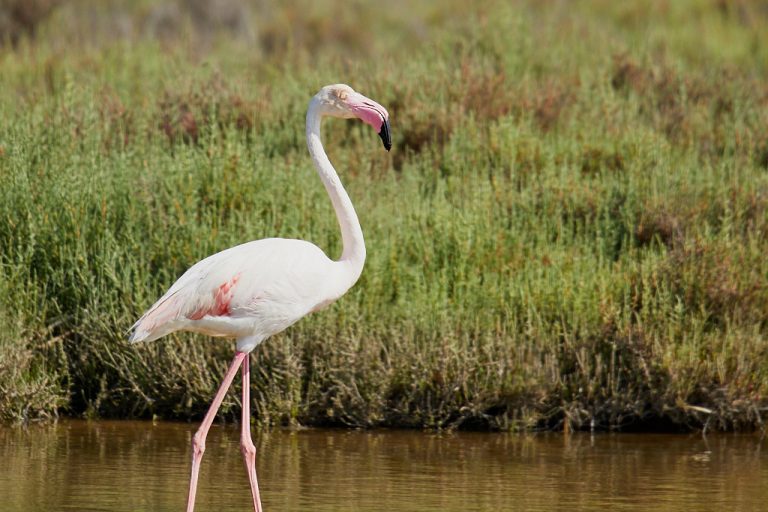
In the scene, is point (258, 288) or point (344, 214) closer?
point (258, 288)

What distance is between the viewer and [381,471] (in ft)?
21.4

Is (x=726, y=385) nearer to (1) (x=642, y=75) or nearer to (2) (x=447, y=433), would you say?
(2) (x=447, y=433)

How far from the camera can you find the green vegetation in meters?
7.40

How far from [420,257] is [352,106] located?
244cm

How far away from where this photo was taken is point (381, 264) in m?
7.98

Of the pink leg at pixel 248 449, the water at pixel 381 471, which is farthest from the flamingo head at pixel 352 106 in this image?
the water at pixel 381 471

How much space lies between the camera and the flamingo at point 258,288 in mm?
5793

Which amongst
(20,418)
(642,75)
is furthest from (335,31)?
(20,418)

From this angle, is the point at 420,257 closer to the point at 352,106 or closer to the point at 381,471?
the point at 381,471

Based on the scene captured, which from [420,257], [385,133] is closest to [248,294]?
[385,133]

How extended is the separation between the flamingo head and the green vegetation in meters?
1.80

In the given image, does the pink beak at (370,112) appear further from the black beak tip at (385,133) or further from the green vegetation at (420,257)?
the green vegetation at (420,257)

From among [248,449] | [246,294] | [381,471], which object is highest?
[246,294]

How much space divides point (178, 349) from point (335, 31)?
12.5 meters
